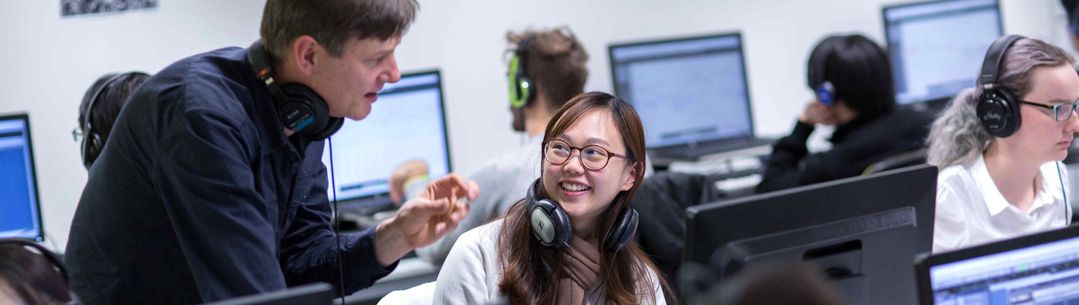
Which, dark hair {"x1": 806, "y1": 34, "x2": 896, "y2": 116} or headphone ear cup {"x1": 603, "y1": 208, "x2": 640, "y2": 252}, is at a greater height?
dark hair {"x1": 806, "y1": 34, "x2": 896, "y2": 116}

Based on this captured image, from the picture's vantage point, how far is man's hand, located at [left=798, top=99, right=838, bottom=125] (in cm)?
417

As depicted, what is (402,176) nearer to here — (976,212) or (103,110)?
(103,110)

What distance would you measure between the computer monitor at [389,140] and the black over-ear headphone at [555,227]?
85.9 inches

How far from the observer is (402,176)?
406cm

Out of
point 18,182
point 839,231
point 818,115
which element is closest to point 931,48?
point 818,115

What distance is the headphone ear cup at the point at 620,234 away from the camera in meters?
2.01

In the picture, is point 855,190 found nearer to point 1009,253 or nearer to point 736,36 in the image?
point 1009,253

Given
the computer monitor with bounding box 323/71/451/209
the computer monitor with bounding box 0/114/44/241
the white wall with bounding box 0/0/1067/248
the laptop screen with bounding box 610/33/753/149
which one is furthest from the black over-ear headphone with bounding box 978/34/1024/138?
the white wall with bounding box 0/0/1067/248

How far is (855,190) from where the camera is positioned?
181cm

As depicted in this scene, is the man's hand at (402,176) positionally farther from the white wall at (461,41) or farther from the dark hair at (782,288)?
the dark hair at (782,288)

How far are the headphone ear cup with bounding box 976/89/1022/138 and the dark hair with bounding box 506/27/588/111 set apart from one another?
118cm

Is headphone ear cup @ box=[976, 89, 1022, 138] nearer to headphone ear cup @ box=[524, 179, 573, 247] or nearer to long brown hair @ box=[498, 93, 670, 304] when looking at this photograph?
long brown hair @ box=[498, 93, 670, 304]

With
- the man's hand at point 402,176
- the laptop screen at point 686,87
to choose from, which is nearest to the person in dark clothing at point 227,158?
the man's hand at point 402,176

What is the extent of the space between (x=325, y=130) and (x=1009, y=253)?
38.3 inches
